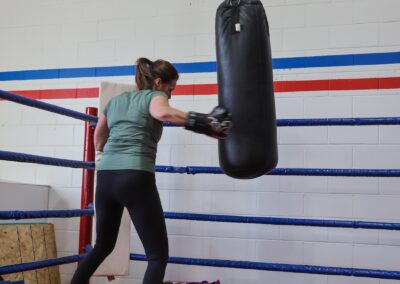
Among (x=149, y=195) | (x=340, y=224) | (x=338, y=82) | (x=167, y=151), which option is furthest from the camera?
(x=167, y=151)

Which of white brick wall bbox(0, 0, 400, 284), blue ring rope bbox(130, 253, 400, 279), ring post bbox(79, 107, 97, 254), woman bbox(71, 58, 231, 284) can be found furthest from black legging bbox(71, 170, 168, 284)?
white brick wall bbox(0, 0, 400, 284)

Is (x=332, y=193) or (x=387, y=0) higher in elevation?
(x=387, y=0)

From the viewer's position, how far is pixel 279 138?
338cm

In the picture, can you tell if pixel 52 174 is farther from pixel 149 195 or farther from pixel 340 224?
pixel 340 224

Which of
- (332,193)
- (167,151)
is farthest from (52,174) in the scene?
(332,193)

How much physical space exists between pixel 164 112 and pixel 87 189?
1.35 metres

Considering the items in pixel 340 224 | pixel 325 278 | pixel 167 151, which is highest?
pixel 167 151

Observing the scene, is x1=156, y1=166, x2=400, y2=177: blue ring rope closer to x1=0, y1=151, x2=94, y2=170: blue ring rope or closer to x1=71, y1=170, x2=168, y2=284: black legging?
x1=0, y1=151, x2=94, y2=170: blue ring rope

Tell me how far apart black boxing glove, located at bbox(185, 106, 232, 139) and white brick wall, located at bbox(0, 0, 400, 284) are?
1319 mm

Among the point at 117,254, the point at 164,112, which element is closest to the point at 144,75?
the point at 164,112

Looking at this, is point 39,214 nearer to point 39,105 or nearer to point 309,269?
point 39,105

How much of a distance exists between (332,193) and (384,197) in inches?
13.0

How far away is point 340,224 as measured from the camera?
279cm

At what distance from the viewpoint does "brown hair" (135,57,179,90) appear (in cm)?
233
